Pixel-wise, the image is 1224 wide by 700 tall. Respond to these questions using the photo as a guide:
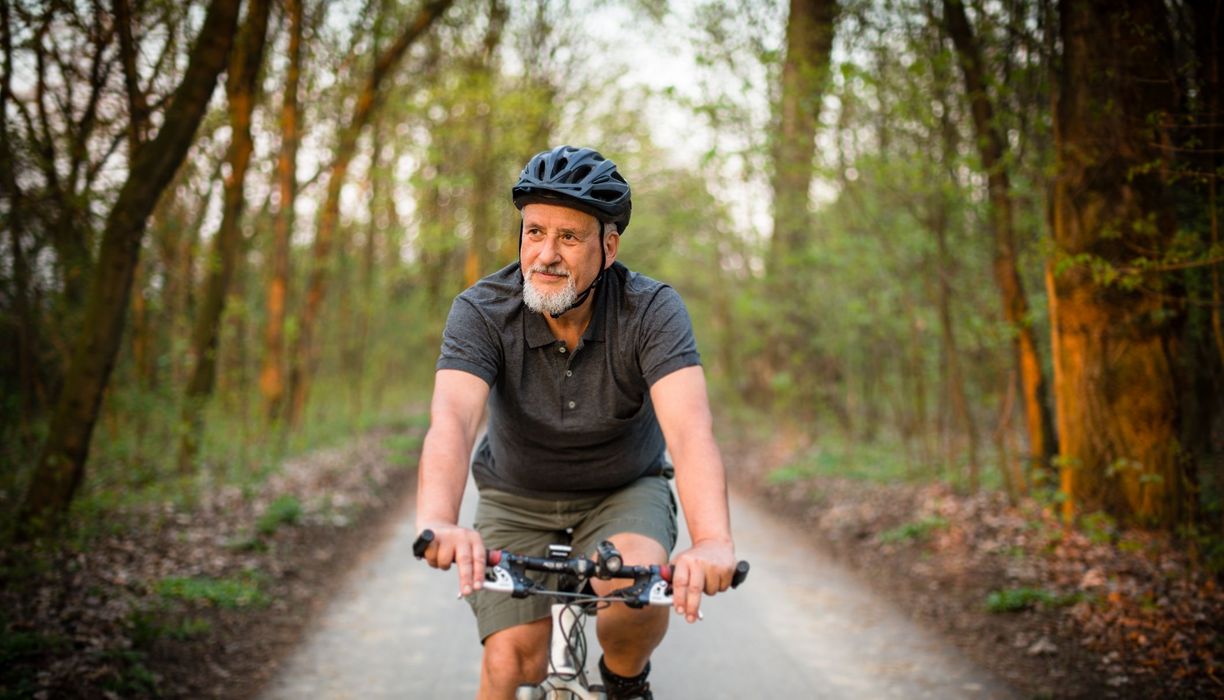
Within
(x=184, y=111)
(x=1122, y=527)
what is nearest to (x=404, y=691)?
(x=184, y=111)

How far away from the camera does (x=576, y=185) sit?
3029mm

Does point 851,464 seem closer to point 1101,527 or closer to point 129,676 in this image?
point 1101,527

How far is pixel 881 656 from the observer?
5.51 metres

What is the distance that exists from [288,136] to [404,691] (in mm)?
10180

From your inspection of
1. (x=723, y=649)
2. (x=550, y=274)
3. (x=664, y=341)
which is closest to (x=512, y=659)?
(x=664, y=341)

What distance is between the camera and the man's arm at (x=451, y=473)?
7.96ft

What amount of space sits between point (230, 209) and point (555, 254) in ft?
27.2

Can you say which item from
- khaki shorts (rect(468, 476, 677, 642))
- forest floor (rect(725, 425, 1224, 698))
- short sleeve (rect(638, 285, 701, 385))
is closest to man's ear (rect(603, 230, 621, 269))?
short sleeve (rect(638, 285, 701, 385))

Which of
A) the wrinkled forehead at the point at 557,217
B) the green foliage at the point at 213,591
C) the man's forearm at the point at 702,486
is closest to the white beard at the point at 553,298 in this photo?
the wrinkled forehead at the point at 557,217

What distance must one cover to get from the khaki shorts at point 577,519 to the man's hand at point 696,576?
23.5 inches

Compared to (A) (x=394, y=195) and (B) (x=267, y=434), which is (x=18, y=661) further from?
(A) (x=394, y=195)

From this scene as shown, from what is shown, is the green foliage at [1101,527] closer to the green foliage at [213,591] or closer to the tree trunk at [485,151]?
the green foliage at [213,591]

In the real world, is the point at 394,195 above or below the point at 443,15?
below

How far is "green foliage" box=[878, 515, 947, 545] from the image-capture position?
800 centimetres
